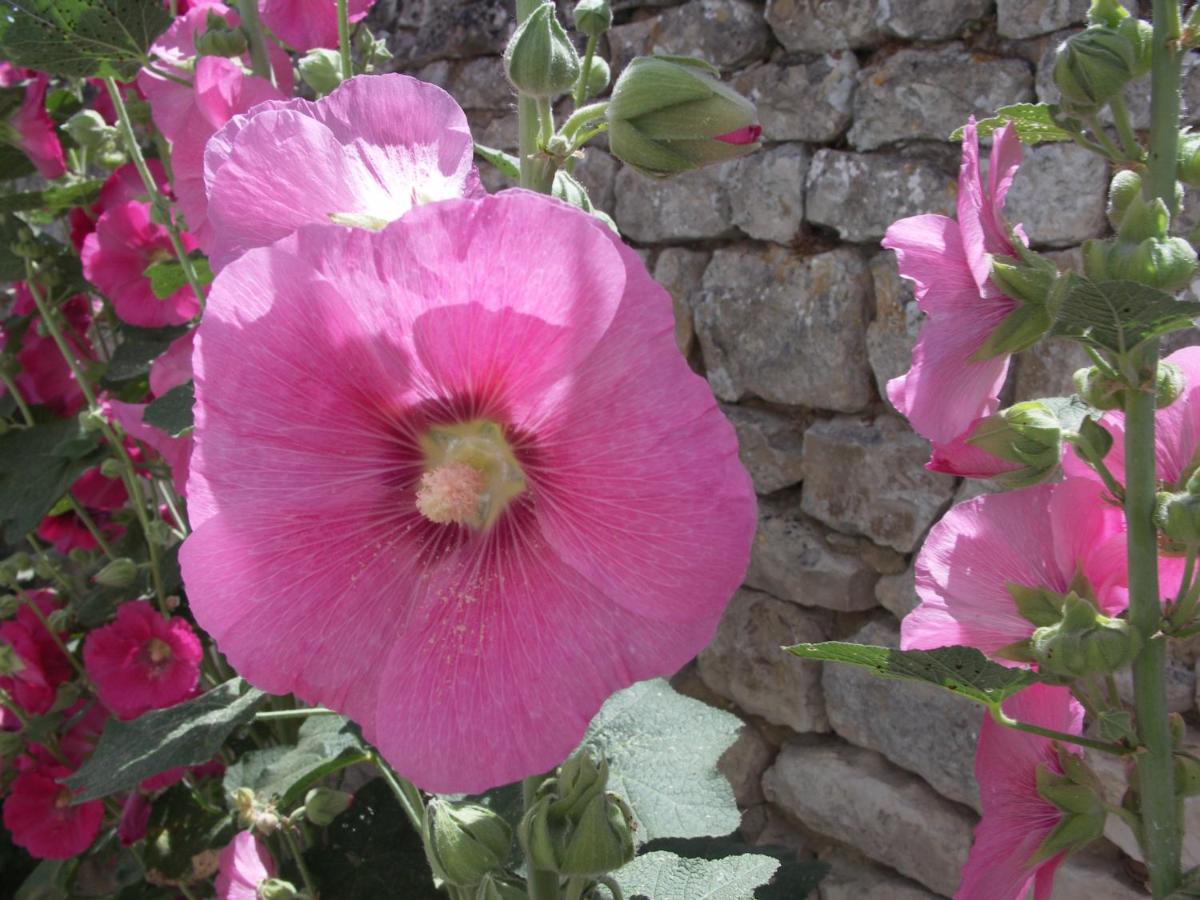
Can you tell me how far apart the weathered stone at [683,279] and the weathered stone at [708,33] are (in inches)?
13.2

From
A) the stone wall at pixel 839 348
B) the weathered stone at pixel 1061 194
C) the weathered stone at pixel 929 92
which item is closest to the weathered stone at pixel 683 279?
the stone wall at pixel 839 348

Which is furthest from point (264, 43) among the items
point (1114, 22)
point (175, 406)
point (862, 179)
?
point (862, 179)

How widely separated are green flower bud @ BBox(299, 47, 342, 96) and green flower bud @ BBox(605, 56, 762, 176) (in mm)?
415

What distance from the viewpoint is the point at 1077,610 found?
580mm

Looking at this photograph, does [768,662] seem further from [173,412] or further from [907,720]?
[173,412]

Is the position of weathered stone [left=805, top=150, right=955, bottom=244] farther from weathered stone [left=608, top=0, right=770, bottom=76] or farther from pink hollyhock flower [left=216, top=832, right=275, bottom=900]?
pink hollyhock flower [left=216, top=832, right=275, bottom=900]

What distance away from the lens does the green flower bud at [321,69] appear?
847 millimetres

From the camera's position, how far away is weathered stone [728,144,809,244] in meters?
1.74

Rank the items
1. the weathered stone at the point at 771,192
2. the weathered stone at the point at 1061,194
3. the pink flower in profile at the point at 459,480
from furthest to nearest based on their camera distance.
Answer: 1. the weathered stone at the point at 771,192
2. the weathered stone at the point at 1061,194
3. the pink flower in profile at the point at 459,480

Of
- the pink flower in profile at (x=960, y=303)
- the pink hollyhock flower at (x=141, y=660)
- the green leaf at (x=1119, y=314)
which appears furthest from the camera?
the pink hollyhock flower at (x=141, y=660)

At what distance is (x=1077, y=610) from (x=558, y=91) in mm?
392

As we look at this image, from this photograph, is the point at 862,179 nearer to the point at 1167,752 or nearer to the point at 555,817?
the point at 1167,752

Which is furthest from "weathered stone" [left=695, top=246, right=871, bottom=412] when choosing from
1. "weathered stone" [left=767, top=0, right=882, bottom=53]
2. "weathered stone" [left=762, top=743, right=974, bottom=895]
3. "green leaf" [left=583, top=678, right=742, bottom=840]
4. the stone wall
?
"green leaf" [left=583, top=678, right=742, bottom=840]

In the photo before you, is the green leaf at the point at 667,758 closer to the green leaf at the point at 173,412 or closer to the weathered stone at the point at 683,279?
the green leaf at the point at 173,412
